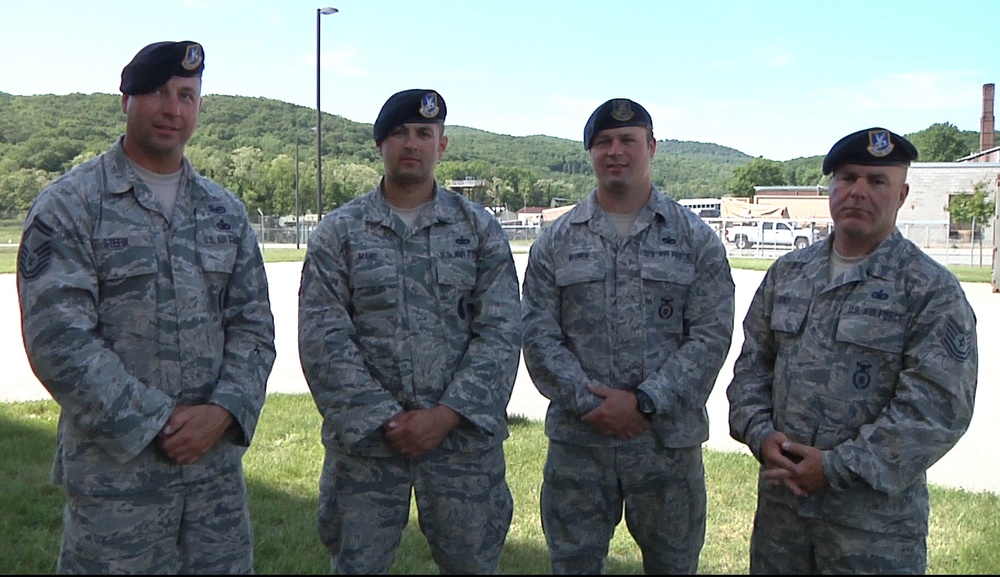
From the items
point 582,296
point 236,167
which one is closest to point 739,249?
point 582,296

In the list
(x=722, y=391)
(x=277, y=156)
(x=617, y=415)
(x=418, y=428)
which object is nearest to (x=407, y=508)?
(x=418, y=428)

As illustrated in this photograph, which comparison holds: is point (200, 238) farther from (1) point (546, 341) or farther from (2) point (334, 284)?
(1) point (546, 341)

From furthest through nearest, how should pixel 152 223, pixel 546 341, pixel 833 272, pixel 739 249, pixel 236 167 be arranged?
pixel 236 167
pixel 739 249
pixel 546 341
pixel 833 272
pixel 152 223

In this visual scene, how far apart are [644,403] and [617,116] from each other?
105 centimetres

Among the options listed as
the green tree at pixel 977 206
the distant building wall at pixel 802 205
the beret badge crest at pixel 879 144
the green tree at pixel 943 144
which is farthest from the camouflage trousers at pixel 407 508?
the green tree at pixel 943 144

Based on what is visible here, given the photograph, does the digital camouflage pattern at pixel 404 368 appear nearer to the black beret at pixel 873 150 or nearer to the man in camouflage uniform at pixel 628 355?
the man in camouflage uniform at pixel 628 355

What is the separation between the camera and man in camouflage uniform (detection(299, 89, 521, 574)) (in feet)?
9.02

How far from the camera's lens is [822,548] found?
2568 millimetres

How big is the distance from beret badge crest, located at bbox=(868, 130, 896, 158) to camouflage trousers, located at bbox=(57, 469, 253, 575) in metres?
2.22

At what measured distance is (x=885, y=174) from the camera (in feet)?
8.39

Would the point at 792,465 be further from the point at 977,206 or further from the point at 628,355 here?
the point at 977,206

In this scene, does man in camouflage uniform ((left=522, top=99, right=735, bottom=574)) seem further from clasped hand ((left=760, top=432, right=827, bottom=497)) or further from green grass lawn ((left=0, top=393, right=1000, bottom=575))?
green grass lawn ((left=0, top=393, right=1000, bottom=575))

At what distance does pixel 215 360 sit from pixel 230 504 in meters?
0.44

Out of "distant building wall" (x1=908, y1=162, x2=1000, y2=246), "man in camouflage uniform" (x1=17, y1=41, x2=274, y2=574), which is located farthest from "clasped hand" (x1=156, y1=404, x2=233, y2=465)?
"distant building wall" (x1=908, y1=162, x2=1000, y2=246)
